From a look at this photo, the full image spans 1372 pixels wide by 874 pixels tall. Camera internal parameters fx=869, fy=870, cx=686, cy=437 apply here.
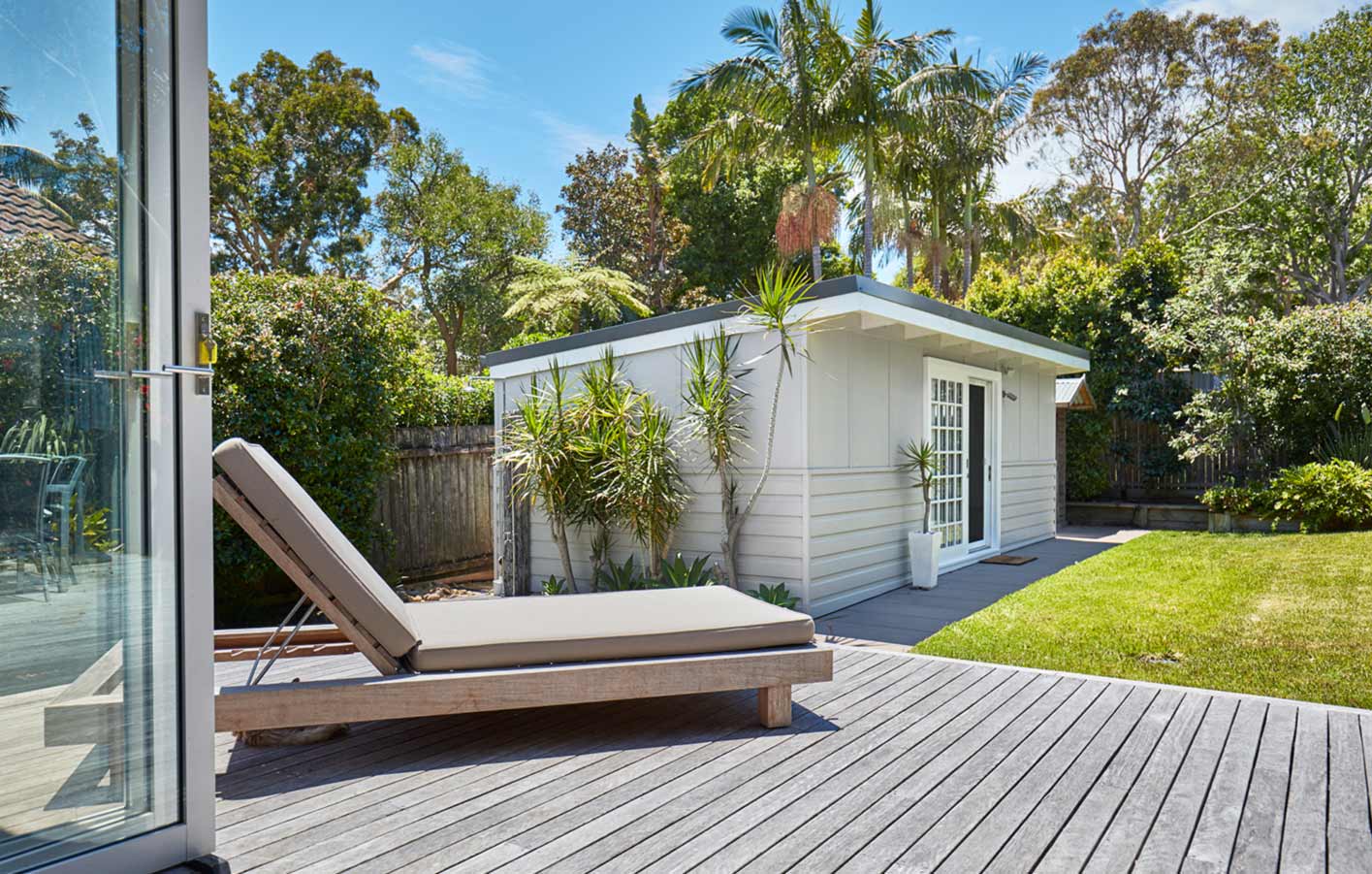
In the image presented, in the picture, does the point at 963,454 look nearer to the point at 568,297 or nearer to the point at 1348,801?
the point at 1348,801

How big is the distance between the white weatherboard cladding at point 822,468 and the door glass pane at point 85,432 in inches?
179

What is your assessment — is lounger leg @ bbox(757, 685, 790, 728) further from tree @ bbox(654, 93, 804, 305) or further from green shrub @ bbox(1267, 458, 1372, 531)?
tree @ bbox(654, 93, 804, 305)

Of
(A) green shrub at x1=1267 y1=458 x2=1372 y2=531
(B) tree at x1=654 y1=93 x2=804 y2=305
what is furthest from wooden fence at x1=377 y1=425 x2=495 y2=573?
(B) tree at x1=654 y1=93 x2=804 y2=305

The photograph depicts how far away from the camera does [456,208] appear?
21672 millimetres

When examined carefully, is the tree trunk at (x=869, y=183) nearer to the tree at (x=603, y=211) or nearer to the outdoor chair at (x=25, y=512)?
the tree at (x=603, y=211)

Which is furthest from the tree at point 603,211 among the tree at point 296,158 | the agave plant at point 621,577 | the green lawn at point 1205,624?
the green lawn at point 1205,624

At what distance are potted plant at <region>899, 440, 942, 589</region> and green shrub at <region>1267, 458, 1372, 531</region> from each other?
201 inches

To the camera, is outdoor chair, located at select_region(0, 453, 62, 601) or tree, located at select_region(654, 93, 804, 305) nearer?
outdoor chair, located at select_region(0, 453, 62, 601)

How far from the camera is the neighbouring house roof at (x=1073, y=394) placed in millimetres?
12016

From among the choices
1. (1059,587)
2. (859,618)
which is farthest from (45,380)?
(1059,587)

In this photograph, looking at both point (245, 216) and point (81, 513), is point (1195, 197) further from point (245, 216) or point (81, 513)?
point (81, 513)

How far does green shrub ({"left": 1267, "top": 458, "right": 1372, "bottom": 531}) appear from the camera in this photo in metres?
9.32

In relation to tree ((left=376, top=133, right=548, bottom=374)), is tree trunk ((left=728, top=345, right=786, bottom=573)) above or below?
below

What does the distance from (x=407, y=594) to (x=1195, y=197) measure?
2151 centimetres
